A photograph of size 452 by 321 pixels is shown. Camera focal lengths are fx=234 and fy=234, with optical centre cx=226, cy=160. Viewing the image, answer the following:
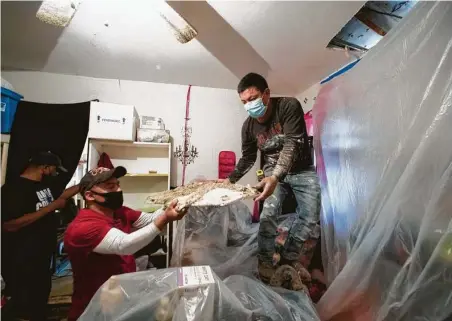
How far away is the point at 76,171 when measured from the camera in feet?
6.83

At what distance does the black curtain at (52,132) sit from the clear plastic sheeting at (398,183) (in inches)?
79.5

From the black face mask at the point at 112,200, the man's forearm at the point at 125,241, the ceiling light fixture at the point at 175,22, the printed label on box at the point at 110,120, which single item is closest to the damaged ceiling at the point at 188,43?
the ceiling light fixture at the point at 175,22

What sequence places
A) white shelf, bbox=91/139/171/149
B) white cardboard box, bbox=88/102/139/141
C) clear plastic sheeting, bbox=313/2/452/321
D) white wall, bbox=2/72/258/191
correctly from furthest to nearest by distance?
white wall, bbox=2/72/258/191, white shelf, bbox=91/139/171/149, white cardboard box, bbox=88/102/139/141, clear plastic sheeting, bbox=313/2/452/321

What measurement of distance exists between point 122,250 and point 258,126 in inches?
36.3

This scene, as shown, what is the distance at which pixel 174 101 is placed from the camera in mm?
2551

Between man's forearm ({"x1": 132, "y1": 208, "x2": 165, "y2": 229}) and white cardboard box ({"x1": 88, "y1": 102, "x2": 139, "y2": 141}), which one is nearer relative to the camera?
man's forearm ({"x1": 132, "y1": 208, "x2": 165, "y2": 229})

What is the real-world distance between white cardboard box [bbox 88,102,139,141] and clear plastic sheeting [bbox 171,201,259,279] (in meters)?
0.99

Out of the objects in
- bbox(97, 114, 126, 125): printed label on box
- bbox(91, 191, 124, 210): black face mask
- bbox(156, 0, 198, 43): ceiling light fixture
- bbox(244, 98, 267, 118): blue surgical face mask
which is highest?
bbox(156, 0, 198, 43): ceiling light fixture

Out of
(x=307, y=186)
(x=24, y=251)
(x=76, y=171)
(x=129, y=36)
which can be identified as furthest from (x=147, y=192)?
(x=307, y=186)

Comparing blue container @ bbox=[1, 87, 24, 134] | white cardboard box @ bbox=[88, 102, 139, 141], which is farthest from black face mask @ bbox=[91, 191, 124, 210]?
blue container @ bbox=[1, 87, 24, 134]

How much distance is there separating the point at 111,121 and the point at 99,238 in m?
1.39

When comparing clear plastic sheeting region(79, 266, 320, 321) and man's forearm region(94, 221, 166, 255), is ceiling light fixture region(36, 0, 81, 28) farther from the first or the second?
clear plastic sheeting region(79, 266, 320, 321)

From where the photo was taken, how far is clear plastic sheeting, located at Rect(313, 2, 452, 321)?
25.8 inches

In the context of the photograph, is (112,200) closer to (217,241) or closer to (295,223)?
(217,241)
